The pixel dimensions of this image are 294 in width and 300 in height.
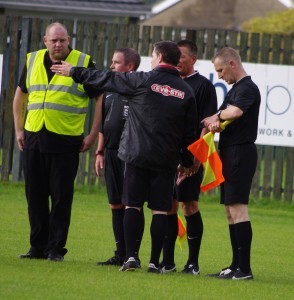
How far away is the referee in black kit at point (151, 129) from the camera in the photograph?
36.0 feet

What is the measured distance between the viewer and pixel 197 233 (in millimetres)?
11828

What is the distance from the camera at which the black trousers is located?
1177cm

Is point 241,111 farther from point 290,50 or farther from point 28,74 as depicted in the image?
point 290,50

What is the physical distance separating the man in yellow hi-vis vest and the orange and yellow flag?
1.13 m

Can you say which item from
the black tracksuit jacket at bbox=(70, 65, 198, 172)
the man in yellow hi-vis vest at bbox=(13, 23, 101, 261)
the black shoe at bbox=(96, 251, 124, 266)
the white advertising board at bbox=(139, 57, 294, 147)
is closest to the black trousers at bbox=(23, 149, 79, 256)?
the man in yellow hi-vis vest at bbox=(13, 23, 101, 261)

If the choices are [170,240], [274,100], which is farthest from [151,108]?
[274,100]

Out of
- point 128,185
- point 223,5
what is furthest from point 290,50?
point 223,5

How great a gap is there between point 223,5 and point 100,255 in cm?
4472

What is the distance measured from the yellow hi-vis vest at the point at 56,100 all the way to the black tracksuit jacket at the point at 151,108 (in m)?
0.62

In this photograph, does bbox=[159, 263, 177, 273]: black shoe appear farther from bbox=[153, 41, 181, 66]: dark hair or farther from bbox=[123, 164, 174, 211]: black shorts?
bbox=[153, 41, 181, 66]: dark hair

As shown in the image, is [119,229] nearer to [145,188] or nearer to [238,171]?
[145,188]

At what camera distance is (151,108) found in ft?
36.0

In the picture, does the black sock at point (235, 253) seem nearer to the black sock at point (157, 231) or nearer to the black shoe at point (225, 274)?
the black shoe at point (225, 274)

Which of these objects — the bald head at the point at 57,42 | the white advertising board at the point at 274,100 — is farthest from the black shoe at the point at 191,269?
the white advertising board at the point at 274,100
